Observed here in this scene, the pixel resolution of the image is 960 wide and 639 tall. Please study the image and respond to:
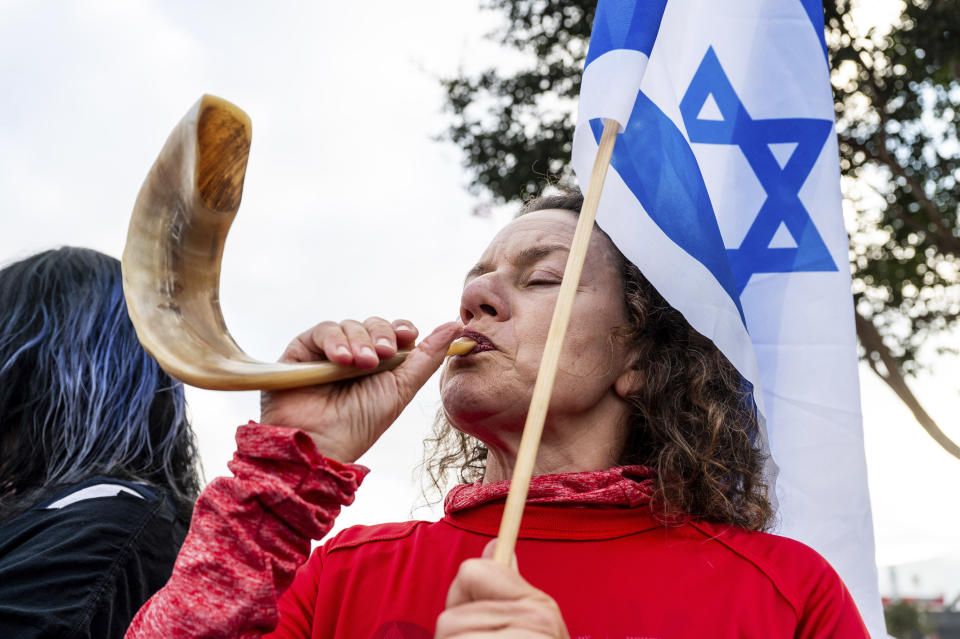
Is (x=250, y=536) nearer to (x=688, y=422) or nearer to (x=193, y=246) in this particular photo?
(x=193, y=246)

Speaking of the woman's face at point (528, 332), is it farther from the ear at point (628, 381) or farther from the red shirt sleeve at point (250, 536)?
the red shirt sleeve at point (250, 536)

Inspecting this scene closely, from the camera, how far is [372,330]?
6.02 feet

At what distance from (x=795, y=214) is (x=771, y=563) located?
1136 millimetres

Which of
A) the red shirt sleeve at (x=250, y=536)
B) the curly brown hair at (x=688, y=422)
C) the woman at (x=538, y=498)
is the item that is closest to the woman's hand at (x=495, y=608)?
the woman at (x=538, y=498)

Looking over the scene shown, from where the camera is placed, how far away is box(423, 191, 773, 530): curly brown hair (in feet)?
7.28

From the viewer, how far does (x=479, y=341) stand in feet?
7.16

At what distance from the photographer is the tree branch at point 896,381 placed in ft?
21.0

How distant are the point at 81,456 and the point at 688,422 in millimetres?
1534

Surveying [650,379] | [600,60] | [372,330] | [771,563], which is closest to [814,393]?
[650,379]

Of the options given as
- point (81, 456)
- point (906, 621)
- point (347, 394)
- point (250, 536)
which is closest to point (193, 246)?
point (347, 394)

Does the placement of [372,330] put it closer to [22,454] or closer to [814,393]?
[22,454]

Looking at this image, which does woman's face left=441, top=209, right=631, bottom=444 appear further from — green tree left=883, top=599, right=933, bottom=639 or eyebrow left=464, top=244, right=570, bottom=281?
green tree left=883, top=599, right=933, bottom=639

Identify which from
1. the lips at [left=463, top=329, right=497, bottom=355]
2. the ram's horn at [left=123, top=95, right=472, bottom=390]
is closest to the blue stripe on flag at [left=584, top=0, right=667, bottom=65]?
the lips at [left=463, top=329, right=497, bottom=355]

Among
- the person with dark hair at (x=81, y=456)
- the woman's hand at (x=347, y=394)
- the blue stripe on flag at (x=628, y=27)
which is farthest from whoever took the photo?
the blue stripe on flag at (x=628, y=27)
